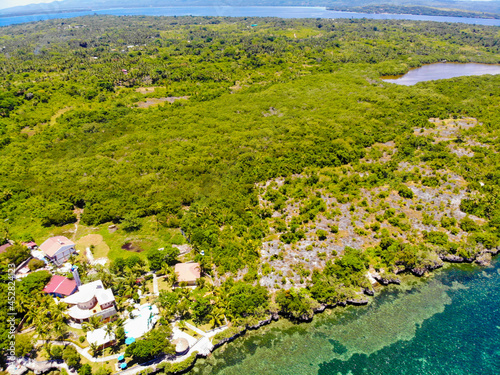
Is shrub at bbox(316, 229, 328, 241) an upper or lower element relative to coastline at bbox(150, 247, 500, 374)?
upper

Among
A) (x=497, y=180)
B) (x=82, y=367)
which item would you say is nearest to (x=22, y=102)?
(x=82, y=367)

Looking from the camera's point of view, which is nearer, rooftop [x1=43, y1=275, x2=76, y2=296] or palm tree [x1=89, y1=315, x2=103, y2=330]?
palm tree [x1=89, y1=315, x2=103, y2=330]

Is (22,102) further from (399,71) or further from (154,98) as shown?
(399,71)

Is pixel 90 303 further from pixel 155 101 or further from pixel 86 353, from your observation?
pixel 155 101

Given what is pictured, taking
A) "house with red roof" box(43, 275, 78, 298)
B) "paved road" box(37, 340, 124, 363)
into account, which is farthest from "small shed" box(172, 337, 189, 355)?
"house with red roof" box(43, 275, 78, 298)

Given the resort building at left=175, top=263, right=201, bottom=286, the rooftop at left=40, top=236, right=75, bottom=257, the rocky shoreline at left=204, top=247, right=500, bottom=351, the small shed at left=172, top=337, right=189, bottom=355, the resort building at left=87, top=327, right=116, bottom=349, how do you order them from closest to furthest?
the resort building at left=87, top=327, right=116, bottom=349 → the small shed at left=172, top=337, right=189, bottom=355 → the rocky shoreline at left=204, top=247, right=500, bottom=351 → the resort building at left=175, top=263, right=201, bottom=286 → the rooftop at left=40, top=236, right=75, bottom=257

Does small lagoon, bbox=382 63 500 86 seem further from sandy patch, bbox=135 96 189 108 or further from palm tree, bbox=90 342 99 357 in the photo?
palm tree, bbox=90 342 99 357
